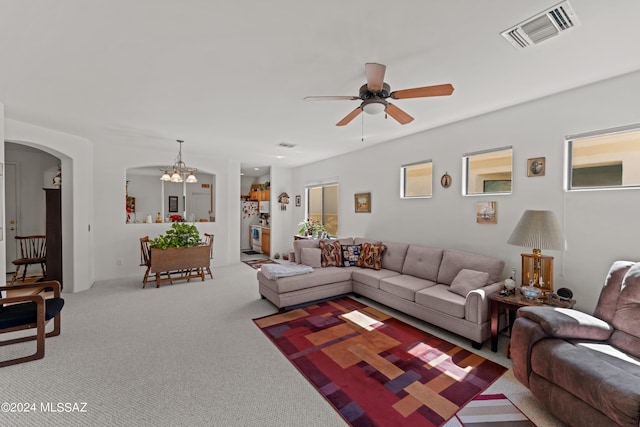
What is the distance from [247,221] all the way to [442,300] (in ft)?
24.5

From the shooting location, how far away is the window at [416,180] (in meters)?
4.24

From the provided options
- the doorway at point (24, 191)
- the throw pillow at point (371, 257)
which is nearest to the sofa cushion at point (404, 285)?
the throw pillow at point (371, 257)

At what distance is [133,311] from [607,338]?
494cm

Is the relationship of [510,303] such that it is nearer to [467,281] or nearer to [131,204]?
[467,281]

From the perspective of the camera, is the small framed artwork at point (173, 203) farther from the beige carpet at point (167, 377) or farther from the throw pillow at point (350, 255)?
the throw pillow at point (350, 255)

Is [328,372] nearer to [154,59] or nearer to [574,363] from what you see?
[574,363]

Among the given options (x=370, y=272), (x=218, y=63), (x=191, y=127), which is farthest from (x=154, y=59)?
(x=370, y=272)

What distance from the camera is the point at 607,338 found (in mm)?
1965

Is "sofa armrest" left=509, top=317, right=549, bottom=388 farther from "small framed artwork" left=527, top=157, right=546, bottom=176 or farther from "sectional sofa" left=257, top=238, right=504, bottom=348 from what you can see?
"small framed artwork" left=527, top=157, right=546, bottom=176

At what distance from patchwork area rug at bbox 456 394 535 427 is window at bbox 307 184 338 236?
14.9ft

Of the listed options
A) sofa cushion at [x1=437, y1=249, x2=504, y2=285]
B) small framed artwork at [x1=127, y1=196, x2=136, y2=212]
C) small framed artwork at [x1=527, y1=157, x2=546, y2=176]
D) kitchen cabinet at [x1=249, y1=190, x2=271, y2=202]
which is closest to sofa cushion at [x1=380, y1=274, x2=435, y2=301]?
sofa cushion at [x1=437, y1=249, x2=504, y2=285]

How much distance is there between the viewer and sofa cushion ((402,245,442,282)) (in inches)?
144

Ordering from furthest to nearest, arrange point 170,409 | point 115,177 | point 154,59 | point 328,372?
1. point 115,177
2. point 328,372
3. point 154,59
4. point 170,409

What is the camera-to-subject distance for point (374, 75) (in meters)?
2.05
